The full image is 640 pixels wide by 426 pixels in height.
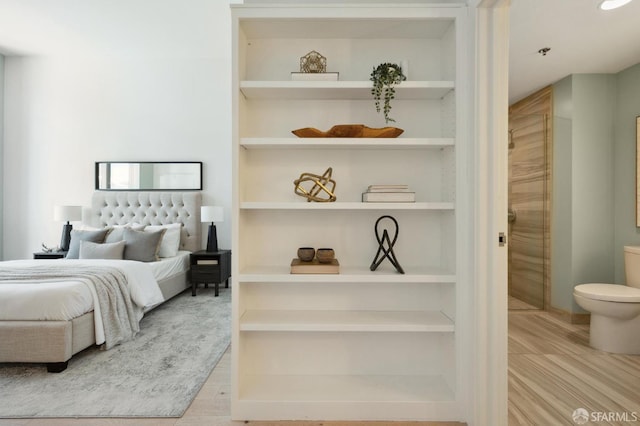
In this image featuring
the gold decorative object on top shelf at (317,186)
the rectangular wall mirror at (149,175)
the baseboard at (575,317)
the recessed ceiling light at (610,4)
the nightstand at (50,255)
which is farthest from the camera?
the rectangular wall mirror at (149,175)

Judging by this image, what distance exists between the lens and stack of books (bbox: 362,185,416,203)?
76.9 inches

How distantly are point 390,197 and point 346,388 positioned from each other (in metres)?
1.03

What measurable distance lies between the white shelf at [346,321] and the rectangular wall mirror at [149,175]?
335 cm

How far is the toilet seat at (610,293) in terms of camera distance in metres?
2.65

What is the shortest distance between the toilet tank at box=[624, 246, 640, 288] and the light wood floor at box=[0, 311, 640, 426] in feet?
1.86

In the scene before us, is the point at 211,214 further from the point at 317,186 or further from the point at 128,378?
the point at 317,186

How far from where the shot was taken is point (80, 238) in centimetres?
420

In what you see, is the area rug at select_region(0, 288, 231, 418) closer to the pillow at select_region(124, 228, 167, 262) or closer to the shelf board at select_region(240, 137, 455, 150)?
the pillow at select_region(124, 228, 167, 262)

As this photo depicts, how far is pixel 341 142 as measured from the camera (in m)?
1.89

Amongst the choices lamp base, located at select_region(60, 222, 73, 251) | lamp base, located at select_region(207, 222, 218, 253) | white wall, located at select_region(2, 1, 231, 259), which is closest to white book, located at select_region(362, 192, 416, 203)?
lamp base, located at select_region(207, 222, 218, 253)

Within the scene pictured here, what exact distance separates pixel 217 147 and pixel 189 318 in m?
2.31

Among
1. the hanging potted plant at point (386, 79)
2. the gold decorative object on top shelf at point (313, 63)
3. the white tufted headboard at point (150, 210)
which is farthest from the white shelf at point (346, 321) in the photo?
the white tufted headboard at point (150, 210)

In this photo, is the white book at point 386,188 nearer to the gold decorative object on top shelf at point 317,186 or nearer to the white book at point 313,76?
the gold decorative object on top shelf at point 317,186

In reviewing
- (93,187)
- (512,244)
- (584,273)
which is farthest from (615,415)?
(93,187)
